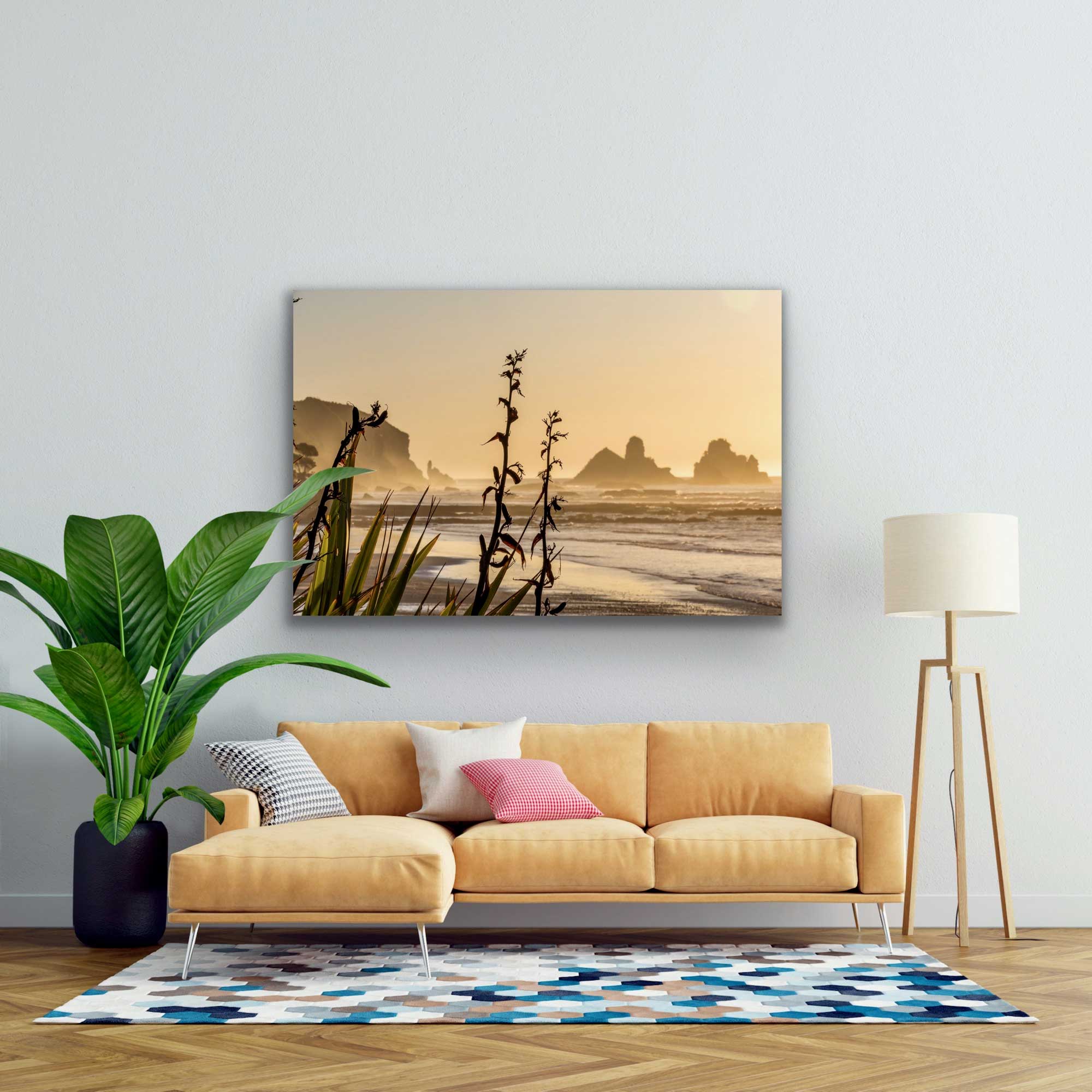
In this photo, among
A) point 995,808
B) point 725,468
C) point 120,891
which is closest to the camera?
point 120,891

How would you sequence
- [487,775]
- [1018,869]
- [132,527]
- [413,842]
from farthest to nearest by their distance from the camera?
[1018,869]
[487,775]
[132,527]
[413,842]

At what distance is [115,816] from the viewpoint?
359cm

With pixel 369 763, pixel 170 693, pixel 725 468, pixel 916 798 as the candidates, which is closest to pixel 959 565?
pixel 916 798

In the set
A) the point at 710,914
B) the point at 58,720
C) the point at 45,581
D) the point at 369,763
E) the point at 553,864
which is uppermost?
the point at 45,581

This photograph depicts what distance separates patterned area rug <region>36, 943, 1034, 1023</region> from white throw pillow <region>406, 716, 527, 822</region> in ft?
1.44

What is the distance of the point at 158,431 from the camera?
4.52 meters

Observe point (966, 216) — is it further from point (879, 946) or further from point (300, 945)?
point (300, 945)

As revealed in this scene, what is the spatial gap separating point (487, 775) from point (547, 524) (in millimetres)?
1089

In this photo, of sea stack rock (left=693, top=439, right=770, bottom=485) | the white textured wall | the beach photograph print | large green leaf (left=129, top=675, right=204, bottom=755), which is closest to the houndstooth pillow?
large green leaf (left=129, top=675, right=204, bottom=755)

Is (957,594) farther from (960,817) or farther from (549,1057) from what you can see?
(549,1057)

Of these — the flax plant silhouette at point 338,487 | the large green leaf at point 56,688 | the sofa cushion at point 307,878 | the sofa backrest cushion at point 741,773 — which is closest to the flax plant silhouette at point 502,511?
the flax plant silhouette at point 338,487

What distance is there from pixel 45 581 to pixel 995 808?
10.7 ft

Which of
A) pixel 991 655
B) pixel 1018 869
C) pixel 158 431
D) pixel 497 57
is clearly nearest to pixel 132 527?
pixel 158 431

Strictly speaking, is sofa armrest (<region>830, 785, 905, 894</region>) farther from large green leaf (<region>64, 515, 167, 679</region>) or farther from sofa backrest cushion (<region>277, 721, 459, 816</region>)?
large green leaf (<region>64, 515, 167, 679</region>)
